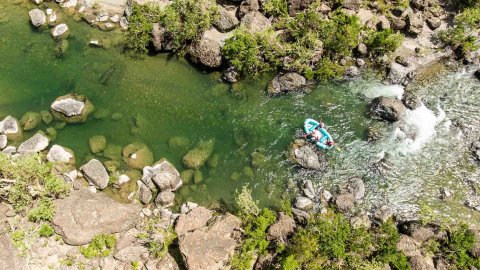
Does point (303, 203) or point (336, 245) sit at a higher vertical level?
point (336, 245)

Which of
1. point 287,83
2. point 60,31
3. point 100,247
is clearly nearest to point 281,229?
point 100,247

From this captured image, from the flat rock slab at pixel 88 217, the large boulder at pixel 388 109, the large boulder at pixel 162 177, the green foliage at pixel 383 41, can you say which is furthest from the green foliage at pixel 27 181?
the green foliage at pixel 383 41

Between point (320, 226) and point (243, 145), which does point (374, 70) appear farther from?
point (320, 226)

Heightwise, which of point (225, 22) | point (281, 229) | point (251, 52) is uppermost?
point (225, 22)

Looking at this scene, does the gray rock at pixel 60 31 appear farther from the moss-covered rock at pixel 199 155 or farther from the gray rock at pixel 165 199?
the gray rock at pixel 165 199

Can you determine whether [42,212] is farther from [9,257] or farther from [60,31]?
[60,31]

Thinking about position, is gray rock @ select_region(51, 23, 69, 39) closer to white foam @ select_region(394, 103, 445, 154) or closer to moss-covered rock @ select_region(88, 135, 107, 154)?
moss-covered rock @ select_region(88, 135, 107, 154)
